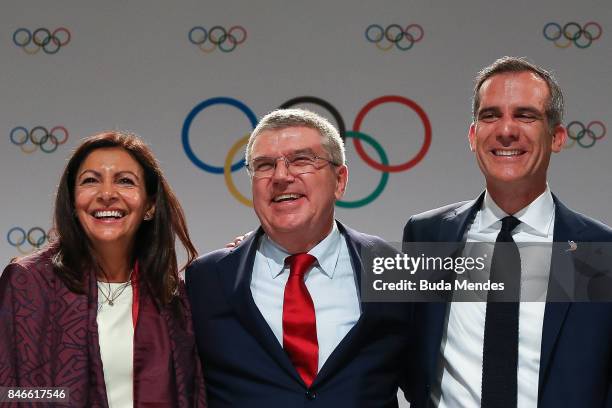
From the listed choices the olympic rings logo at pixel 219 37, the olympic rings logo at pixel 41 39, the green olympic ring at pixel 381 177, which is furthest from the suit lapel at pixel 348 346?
the olympic rings logo at pixel 41 39

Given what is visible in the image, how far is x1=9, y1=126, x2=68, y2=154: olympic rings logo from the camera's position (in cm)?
393

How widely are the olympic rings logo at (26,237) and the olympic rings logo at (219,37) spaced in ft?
4.06

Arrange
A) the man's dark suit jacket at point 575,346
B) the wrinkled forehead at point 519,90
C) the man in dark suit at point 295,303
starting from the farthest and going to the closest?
the wrinkled forehead at point 519,90 < the man in dark suit at point 295,303 < the man's dark suit jacket at point 575,346

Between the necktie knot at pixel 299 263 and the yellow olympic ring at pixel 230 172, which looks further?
the yellow olympic ring at pixel 230 172

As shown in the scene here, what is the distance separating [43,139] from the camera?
12.9ft

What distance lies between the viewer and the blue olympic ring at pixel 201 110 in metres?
3.86

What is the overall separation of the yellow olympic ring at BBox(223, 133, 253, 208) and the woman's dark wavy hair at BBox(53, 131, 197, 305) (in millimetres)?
1681

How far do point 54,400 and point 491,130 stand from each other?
4.15 feet

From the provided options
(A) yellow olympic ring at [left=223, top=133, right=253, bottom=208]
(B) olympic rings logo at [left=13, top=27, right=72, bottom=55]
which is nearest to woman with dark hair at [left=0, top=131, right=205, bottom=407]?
(A) yellow olympic ring at [left=223, top=133, right=253, bottom=208]

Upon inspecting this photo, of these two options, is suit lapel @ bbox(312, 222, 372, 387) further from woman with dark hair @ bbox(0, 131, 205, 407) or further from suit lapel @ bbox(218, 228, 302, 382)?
woman with dark hair @ bbox(0, 131, 205, 407)

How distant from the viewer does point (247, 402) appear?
1896 mm

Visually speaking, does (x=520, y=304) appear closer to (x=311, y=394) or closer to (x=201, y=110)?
(x=311, y=394)

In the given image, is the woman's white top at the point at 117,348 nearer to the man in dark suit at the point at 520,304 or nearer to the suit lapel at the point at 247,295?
the suit lapel at the point at 247,295

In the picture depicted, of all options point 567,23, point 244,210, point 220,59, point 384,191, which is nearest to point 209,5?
point 220,59
